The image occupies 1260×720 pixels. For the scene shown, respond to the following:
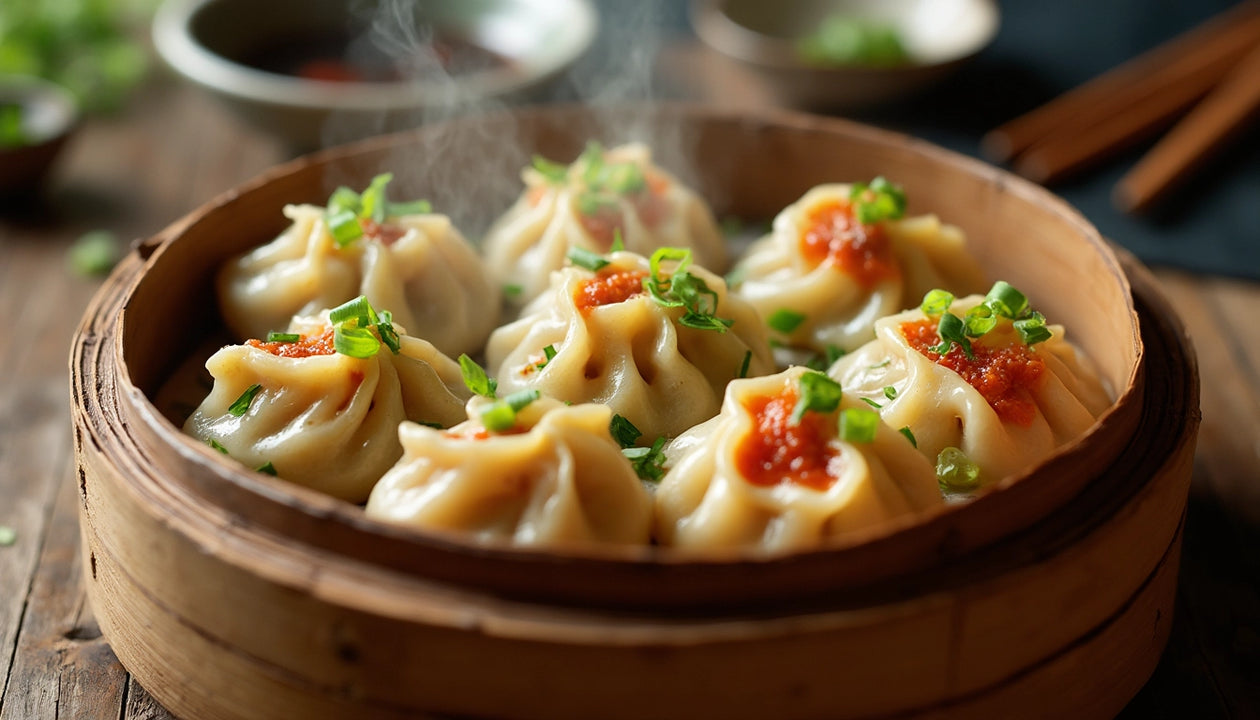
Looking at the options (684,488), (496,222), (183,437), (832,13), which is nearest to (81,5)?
(496,222)

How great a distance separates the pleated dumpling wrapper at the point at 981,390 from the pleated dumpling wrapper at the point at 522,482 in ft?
2.48

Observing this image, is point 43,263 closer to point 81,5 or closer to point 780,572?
point 81,5

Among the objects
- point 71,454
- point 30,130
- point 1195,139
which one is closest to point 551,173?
point 71,454

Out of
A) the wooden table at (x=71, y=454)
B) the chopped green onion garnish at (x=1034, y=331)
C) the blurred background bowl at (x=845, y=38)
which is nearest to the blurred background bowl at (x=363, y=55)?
the wooden table at (x=71, y=454)

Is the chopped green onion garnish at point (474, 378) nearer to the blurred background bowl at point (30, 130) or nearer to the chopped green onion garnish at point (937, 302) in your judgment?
the chopped green onion garnish at point (937, 302)

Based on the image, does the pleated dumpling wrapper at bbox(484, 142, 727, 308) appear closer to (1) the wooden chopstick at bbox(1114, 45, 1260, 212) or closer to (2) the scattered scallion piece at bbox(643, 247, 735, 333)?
(2) the scattered scallion piece at bbox(643, 247, 735, 333)

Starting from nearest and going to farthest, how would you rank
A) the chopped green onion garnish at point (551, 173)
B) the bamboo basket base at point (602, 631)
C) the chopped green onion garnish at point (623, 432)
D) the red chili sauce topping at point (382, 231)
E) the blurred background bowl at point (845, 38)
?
the bamboo basket base at point (602, 631) < the chopped green onion garnish at point (623, 432) < the red chili sauce topping at point (382, 231) < the chopped green onion garnish at point (551, 173) < the blurred background bowl at point (845, 38)

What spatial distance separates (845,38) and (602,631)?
13.8 feet

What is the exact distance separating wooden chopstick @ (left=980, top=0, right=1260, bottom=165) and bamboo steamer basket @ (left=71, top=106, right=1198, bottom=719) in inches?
99.2

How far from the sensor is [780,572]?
6.80ft

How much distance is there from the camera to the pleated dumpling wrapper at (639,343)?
9.90 ft

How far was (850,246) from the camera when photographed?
354cm

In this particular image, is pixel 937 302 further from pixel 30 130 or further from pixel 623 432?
pixel 30 130

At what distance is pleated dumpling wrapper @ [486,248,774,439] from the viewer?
119 inches
